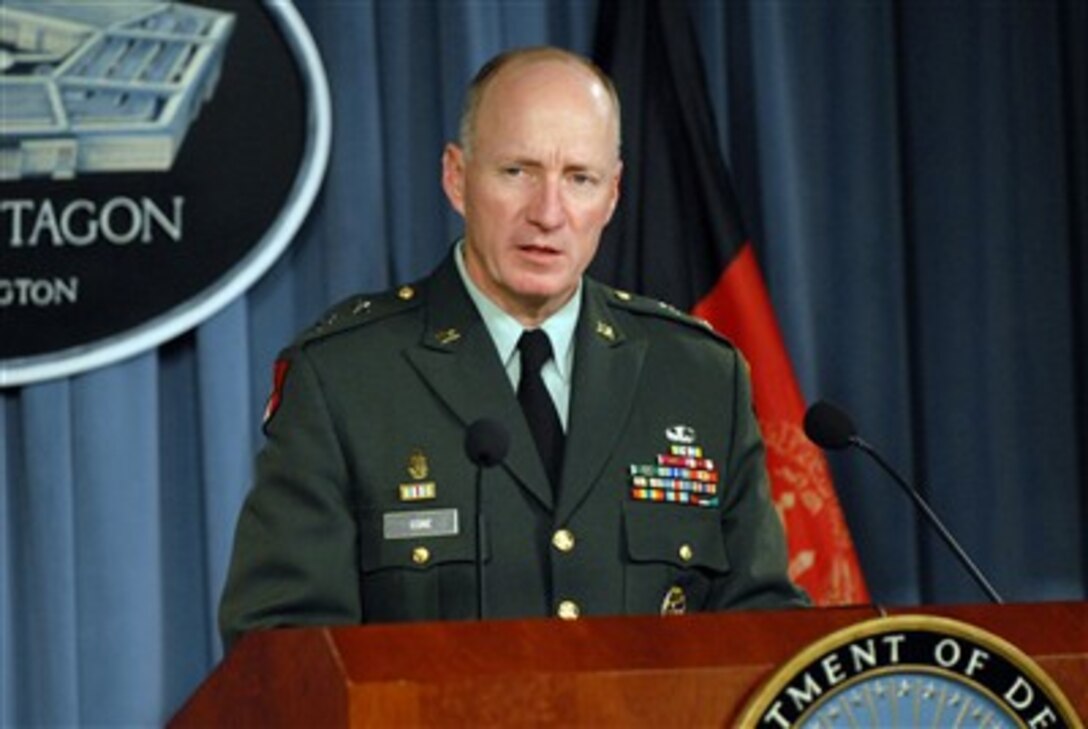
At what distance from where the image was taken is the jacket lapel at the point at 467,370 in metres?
2.61

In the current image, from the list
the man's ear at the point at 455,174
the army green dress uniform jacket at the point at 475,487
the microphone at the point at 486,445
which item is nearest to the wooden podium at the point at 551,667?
the microphone at the point at 486,445

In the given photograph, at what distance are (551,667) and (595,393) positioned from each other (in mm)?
959

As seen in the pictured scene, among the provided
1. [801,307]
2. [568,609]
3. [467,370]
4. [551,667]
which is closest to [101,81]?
[801,307]

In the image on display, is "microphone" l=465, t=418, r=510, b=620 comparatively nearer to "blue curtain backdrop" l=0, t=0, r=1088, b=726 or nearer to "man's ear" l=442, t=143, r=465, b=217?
"man's ear" l=442, t=143, r=465, b=217

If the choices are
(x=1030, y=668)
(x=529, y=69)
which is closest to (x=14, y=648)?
(x=529, y=69)

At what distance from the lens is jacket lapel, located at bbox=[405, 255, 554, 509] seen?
103 inches

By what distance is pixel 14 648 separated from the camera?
3.98m

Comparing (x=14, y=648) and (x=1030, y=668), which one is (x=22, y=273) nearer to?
(x=14, y=648)

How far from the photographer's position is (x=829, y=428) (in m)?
2.30

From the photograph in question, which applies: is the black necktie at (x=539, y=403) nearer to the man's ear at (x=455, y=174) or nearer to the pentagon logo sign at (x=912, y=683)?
the man's ear at (x=455, y=174)

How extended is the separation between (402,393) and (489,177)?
263 millimetres

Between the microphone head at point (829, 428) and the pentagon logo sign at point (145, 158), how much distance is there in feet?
6.12

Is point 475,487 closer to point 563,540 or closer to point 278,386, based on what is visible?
point 563,540

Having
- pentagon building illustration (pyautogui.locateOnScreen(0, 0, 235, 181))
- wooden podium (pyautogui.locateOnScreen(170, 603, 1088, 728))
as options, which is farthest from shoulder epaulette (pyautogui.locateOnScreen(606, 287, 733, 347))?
pentagon building illustration (pyautogui.locateOnScreen(0, 0, 235, 181))
